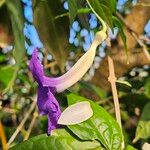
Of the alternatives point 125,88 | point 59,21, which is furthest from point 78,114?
point 125,88

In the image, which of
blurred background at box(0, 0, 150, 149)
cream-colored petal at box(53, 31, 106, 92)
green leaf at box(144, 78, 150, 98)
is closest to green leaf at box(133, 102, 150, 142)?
blurred background at box(0, 0, 150, 149)

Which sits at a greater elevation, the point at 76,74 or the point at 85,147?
the point at 76,74

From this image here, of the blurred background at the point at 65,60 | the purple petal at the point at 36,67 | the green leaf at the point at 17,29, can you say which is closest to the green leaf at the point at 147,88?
the blurred background at the point at 65,60

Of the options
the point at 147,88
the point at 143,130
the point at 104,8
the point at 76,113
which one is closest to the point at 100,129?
the point at 76,113

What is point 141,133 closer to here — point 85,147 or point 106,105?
point 85,147

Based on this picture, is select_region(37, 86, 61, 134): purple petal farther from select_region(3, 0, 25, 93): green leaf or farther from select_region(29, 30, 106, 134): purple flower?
select_region(3, 0, 25, 93): green leaf
